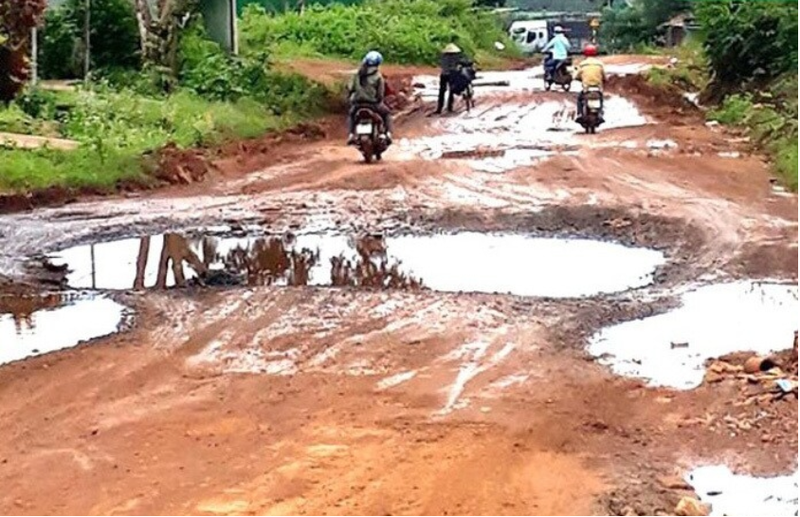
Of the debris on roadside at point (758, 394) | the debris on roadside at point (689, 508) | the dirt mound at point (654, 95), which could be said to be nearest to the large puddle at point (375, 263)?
the debris on roadside at point (758, 394)

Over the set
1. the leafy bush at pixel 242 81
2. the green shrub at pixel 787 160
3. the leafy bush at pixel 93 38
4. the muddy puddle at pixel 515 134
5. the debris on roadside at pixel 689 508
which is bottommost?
the muddy puddle at pixel 515 134

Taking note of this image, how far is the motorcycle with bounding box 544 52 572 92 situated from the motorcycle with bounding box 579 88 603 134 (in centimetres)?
880

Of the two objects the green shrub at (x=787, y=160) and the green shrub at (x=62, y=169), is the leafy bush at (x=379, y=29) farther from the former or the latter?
the green shrub at (x=787, y=160)

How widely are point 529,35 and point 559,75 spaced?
2568 cm

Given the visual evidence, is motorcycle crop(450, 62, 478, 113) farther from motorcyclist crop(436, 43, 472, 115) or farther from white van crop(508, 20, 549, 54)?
white van crop(508, 20, 549, 54)

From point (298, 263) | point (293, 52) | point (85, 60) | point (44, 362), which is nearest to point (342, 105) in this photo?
point (85, 60)

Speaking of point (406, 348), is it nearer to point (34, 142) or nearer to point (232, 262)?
point (232, 262)

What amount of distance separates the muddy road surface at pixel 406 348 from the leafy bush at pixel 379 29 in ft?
63.4

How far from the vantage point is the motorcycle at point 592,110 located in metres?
21.8

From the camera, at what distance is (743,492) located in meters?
5.71

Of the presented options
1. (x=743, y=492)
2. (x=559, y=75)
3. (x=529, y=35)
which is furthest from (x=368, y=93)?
(x=529, y=35)

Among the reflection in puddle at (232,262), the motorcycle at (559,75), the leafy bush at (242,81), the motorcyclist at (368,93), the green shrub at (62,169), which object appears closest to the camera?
the reflection in puddle at (232,262)

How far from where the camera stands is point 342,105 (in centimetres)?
2639

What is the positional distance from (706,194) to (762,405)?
8.08 meters
